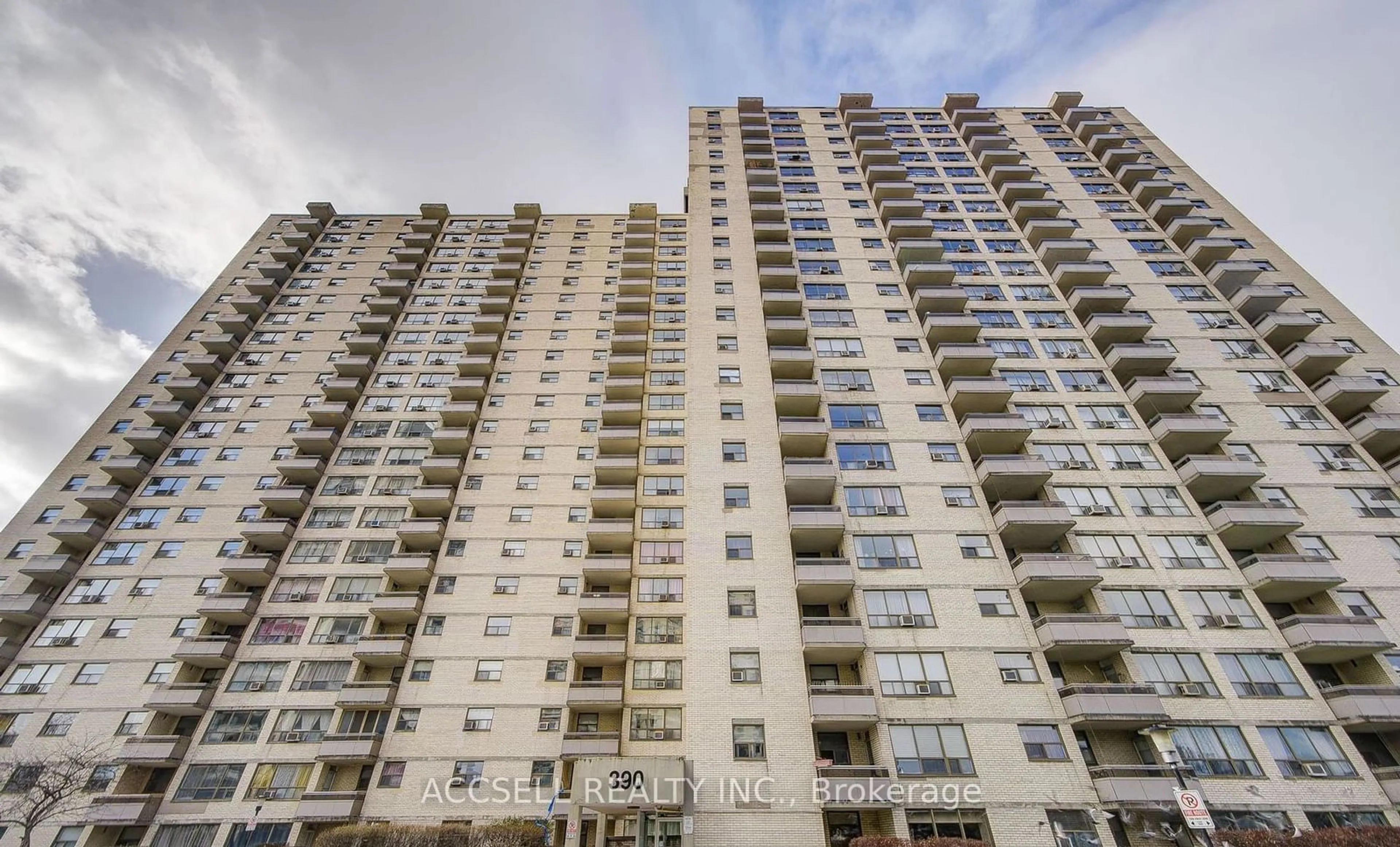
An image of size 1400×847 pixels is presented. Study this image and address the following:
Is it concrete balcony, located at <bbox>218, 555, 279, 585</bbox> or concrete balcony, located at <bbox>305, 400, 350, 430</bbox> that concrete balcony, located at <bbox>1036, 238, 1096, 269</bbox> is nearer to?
concrete balcony, located at <bbox>305, 400, 350, 430</bbox>

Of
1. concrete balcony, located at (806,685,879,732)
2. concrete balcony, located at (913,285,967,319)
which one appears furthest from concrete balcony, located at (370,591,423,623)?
concrete balcony, located at (913,285,967,319)

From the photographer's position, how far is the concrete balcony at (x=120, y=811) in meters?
27.8

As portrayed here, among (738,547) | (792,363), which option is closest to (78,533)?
(738,547)

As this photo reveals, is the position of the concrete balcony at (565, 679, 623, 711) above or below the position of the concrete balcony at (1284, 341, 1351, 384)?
below

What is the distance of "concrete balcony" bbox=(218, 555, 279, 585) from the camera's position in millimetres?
34781

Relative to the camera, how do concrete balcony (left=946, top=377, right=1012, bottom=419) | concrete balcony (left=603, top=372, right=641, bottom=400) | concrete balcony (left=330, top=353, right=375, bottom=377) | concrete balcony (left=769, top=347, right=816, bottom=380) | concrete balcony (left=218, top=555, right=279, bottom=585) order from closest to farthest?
1. concrete balcony (left=946, top=377, right=1012, bottom=419)
2. concrete balcony (left=218, top=555, right=279, bottom=585)
3. concrete balcony (left=769, top=347, right=816, bottom=380)
4. concrete balcony (left=603, top=372, right=641, bottom=400)
5. concrete balcony (left=330, top=353, right=375, bottom=377)

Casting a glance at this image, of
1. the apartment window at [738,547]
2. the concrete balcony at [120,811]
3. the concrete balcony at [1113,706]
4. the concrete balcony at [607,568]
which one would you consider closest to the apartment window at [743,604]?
the apartment window at [738,547]

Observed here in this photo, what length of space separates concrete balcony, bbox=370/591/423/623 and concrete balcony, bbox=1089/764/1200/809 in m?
33.9

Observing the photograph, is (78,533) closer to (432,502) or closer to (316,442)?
(316,442)

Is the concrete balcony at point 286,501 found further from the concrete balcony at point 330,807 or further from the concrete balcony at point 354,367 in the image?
the concrete balcony at point 330,807

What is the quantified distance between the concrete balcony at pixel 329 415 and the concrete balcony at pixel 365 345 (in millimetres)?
5166

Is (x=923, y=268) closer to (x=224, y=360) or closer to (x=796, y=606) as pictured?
(x=796, y=606)

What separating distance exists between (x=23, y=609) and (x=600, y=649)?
34136 mm

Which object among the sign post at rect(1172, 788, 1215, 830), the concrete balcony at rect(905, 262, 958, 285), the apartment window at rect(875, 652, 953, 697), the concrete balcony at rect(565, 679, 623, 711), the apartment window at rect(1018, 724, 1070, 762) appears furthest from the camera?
the concrete balcony at rect(905, 262, 958, 285)
